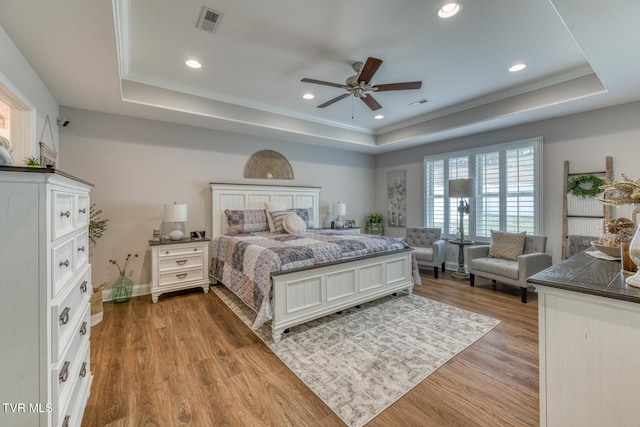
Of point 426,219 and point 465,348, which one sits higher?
point 426,219

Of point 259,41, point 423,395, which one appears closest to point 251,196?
point 259,41

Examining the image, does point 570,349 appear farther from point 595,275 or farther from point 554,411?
point 595,275

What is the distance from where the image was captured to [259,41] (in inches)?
106

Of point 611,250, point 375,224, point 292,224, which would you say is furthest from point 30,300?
point 375,224

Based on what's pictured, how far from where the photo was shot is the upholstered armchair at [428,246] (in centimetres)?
479

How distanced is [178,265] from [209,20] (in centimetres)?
302

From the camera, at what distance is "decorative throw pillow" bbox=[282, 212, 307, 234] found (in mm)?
4164

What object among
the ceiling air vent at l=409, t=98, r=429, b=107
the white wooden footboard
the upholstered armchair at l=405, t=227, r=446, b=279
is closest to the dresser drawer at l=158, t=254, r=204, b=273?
the white wooden footboard

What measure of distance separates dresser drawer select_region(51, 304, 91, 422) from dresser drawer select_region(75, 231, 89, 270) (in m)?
0.32

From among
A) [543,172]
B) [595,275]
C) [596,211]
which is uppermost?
[543,172]

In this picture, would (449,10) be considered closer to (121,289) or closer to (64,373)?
(64,373)

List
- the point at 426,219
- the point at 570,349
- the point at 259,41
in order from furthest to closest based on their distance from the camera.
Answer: the point at 426,219 < the point at 259,41 < the point at 570,349

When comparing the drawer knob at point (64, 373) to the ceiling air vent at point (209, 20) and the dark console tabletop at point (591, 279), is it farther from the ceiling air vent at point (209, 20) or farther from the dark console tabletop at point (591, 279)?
the ceiling air vent at point (209, 20)

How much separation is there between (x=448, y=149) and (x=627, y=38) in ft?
10.8
